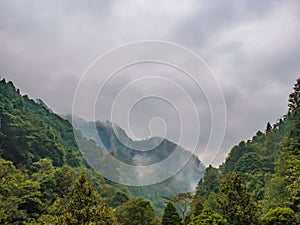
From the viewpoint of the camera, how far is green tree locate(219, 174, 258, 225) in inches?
611

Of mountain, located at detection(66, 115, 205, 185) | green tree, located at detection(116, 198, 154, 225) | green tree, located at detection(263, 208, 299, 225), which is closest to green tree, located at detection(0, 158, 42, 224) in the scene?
green tree, located at detection(116, 198, 154, 225)

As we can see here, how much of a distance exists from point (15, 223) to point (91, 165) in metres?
41.7

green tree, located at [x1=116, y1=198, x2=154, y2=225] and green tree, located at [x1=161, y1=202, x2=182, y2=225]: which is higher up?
green tree, located at [x1=116, y1=198, x2=154, y2=225]

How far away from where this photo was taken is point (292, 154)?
84.2 ft

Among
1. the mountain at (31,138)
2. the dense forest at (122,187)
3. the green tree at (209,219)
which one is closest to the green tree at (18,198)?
the dense forest at (122,187)

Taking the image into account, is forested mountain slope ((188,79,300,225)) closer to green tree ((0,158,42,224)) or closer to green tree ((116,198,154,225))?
green tree ((116,198,154,225))

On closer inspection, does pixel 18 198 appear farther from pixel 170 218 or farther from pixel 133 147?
pixel 170 218

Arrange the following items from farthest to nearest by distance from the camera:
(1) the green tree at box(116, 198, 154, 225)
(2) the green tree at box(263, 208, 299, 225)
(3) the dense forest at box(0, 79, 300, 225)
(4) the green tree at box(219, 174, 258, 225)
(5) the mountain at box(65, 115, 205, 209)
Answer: (5) the mountain at box(65, 115, 205, 209) → (1) the green tree at box(116, 198, 154, 225) → (4) the green tree at box(219, 174, 258, 225) → (2) the green tree at box(263, 208, 299, 225) → (3) the dense forest at box(0, 79, 300, 225)

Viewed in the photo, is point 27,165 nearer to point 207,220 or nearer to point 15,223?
point 15,223

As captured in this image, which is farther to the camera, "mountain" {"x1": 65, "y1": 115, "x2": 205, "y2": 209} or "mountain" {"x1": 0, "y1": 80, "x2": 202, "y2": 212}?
"mountain" {"x1": 0, "y1": 80, "x2": 202, "y2": 212}

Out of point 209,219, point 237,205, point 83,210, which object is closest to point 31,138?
point 209,219

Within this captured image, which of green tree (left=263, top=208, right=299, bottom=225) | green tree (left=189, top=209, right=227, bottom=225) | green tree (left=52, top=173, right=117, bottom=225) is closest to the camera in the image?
green tree (left=52, top=173, right=117, bottom=225)

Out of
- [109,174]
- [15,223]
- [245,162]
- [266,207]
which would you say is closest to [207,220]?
[266,207]

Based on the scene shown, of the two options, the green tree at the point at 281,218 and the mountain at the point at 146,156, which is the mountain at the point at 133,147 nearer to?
the mountain at the point at 146,156
